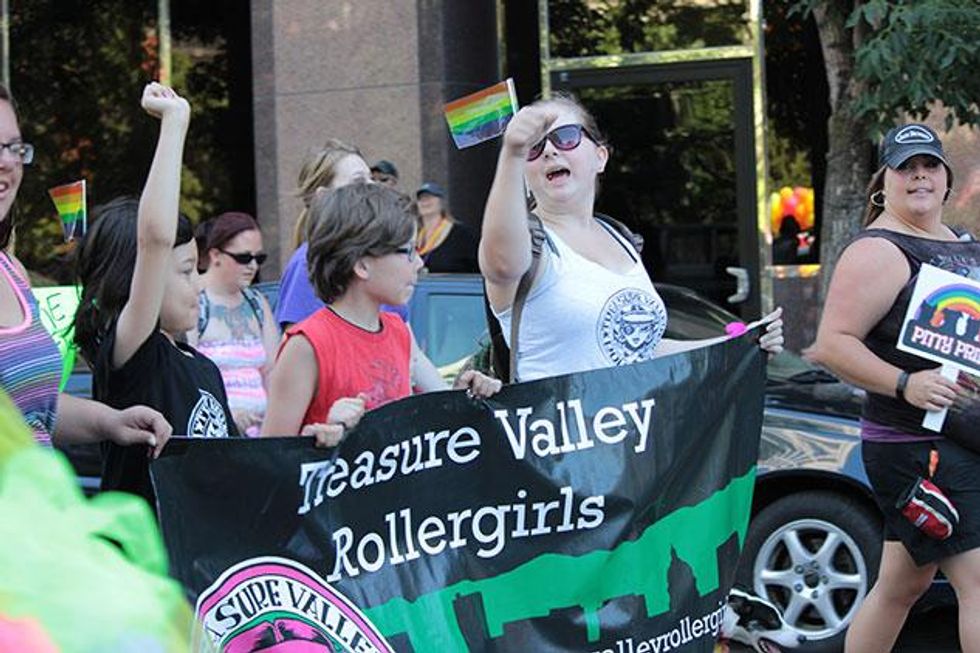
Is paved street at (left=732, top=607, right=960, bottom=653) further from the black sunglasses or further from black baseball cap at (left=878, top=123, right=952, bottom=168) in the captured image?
the black sunglasses

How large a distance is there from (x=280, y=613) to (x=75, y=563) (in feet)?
7.68

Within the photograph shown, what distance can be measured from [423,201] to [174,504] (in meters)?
7.46

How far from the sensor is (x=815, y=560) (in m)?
7.69

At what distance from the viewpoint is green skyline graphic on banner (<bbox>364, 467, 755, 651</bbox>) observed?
170 inches

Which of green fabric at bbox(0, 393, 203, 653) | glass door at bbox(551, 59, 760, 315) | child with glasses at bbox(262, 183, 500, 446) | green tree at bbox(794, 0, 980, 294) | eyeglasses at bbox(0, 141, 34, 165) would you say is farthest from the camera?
glass door at bbox(551, 59, 760, 315)

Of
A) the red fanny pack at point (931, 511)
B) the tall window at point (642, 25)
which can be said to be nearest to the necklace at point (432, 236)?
the tall window at point (642, 25)

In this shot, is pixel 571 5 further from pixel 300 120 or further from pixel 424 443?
pixel 424 443

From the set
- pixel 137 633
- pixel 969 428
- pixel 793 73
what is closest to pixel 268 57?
pixel 793 73

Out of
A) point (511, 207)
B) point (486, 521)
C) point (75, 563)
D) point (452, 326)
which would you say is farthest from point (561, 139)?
point (452, 326)

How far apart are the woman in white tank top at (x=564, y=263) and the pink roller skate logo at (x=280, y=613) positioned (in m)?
0.81

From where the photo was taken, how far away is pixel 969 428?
5629mm

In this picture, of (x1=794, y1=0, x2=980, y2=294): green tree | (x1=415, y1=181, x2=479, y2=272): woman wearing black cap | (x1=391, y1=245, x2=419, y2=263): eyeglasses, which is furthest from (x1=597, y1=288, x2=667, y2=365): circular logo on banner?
(x1=415, y1=181, x2=479, y2=272): woman wearing black cap

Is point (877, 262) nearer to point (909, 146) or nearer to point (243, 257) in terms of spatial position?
point (909, 146)

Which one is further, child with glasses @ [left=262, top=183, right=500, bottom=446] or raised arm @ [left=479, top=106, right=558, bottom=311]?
child with glasses @ [left=262, top=183, right=500, bottom=446]
